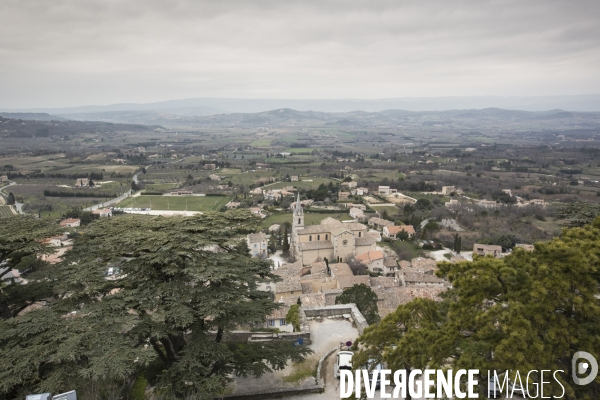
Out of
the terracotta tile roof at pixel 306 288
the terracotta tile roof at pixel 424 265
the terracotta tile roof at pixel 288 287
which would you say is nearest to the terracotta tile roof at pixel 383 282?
the terracotta tile roof at pixel 306 288

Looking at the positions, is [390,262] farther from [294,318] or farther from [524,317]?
[524,317]

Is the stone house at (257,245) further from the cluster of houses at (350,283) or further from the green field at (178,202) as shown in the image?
the green field at (178,202)

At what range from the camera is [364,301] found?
717 inches

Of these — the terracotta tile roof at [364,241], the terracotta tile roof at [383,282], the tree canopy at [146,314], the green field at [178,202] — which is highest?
the tree canopy at [146,314]

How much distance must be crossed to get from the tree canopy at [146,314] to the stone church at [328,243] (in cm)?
2578

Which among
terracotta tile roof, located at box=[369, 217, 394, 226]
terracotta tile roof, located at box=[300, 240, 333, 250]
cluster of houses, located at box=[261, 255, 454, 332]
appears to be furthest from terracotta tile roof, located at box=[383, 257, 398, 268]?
terracotta tile roof, located at box=[369, 217, 394, 226]

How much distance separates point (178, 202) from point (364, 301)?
182 ft

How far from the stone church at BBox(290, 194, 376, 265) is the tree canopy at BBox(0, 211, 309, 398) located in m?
25.8

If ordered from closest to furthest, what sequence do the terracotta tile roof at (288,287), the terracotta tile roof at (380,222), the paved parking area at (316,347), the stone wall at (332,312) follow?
the paved parking area at (316,347)
the stone wall at (332,312)
the terracotta tile roof at (288,287)
the terracotta tile roof at (380,222)

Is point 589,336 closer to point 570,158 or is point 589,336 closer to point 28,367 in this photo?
point 28,367

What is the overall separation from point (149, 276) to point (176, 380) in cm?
296

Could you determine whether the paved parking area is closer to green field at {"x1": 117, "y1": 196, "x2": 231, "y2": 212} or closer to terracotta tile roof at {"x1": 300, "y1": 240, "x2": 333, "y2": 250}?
terracotta tile roof at {"x1": 300, "y1": 240, "x2": 333, "y2": 250}

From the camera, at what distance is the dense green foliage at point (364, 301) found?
57.4 ft

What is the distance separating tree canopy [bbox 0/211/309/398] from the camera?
894cm
